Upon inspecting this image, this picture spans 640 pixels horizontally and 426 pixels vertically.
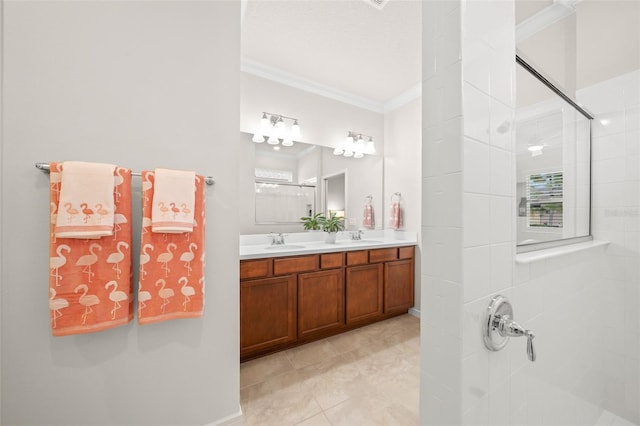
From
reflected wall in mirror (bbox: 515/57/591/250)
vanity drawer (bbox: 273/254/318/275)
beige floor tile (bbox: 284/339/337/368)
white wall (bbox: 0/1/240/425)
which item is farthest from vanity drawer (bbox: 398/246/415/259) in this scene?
white wall (bbox: 0/1/240/425)

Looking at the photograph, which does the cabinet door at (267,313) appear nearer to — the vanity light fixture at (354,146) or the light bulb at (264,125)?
the light bulb at (264,125)

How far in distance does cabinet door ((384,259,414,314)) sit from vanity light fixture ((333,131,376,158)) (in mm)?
1442

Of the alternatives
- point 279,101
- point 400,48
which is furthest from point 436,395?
point 279,101

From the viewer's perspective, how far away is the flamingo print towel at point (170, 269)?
3.59 feet

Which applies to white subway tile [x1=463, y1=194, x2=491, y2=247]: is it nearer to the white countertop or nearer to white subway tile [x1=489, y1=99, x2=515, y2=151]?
white subway tile [x1=489, y1=99, x2=515, y2=151]

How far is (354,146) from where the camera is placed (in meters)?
3.11

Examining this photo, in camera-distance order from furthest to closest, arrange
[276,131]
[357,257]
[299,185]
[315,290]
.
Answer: [299,185] < [276,131] < [357,257] < [315,290]

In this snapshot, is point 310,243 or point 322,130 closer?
point 310,243

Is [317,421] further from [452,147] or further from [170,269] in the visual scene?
[452,147]

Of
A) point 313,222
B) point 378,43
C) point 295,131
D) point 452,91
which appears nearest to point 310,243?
point 313,222

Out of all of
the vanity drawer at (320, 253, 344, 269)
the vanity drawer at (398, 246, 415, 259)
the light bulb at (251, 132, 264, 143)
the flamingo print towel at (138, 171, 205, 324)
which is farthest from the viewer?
the vanity drawer at (398, 246, 415, 259)

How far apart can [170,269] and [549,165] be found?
6.32 ft

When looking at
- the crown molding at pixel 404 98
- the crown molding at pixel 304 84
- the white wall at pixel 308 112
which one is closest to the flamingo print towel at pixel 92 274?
the white wall at pixel 308 112

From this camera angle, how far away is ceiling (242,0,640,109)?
1.41 meters
